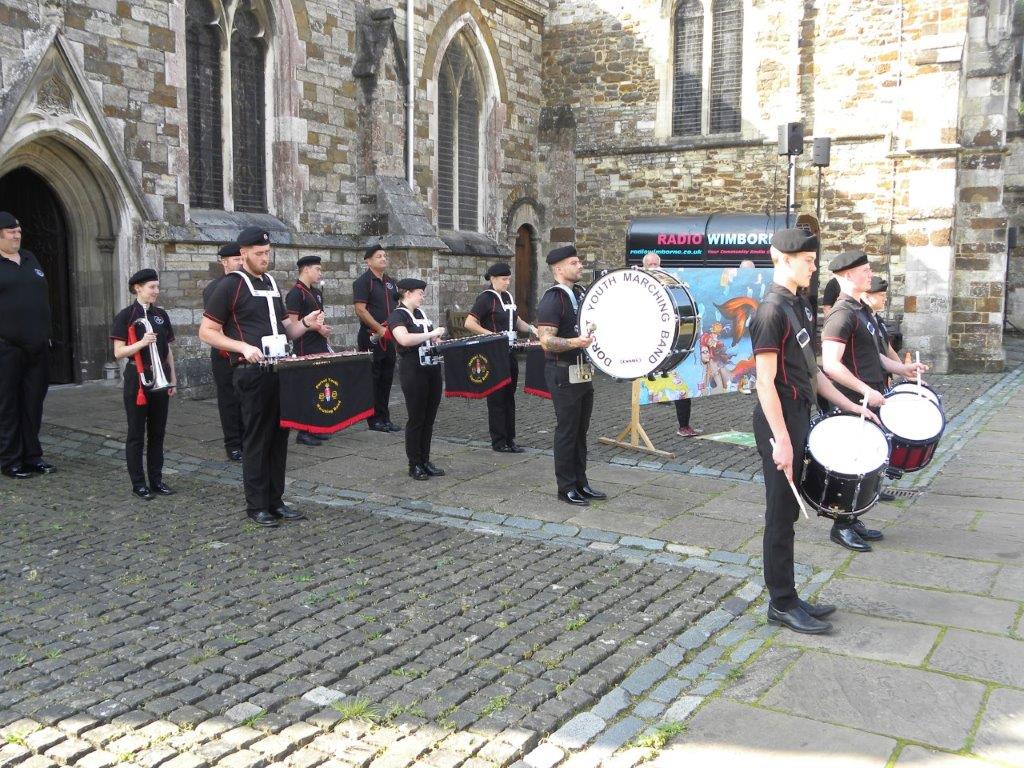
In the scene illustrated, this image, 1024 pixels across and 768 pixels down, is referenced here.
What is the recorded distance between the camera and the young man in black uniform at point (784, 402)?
14.6 feet

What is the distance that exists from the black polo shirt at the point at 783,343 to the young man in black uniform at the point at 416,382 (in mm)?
3664

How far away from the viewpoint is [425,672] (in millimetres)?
4051

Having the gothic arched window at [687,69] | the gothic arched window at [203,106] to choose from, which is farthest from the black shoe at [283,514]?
the gothic arched window at [687,69]

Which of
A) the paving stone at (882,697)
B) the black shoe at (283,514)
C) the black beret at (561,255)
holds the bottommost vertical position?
the paving stone at (882,697)

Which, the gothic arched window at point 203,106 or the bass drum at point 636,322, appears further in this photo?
the gothic arched window at point 203,106

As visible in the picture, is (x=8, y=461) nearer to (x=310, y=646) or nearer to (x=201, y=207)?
(x=310, y=646)

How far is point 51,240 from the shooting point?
36.0ft

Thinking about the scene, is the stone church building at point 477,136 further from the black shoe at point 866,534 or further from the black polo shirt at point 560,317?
the black shoe at point 866,534

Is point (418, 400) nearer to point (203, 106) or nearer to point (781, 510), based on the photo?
point (781, 510)

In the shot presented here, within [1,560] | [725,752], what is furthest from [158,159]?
[725,752]

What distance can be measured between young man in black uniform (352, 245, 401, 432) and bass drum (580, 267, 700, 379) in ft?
11.1

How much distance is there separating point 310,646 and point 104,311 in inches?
316

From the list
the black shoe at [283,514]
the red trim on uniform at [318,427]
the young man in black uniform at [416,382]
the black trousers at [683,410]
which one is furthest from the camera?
the black trousers at [683,410]

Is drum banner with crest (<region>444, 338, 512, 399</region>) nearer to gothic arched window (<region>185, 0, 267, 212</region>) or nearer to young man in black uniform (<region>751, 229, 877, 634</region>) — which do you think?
young man in black uniform (<region>751, 229, 877, 634</region>)
